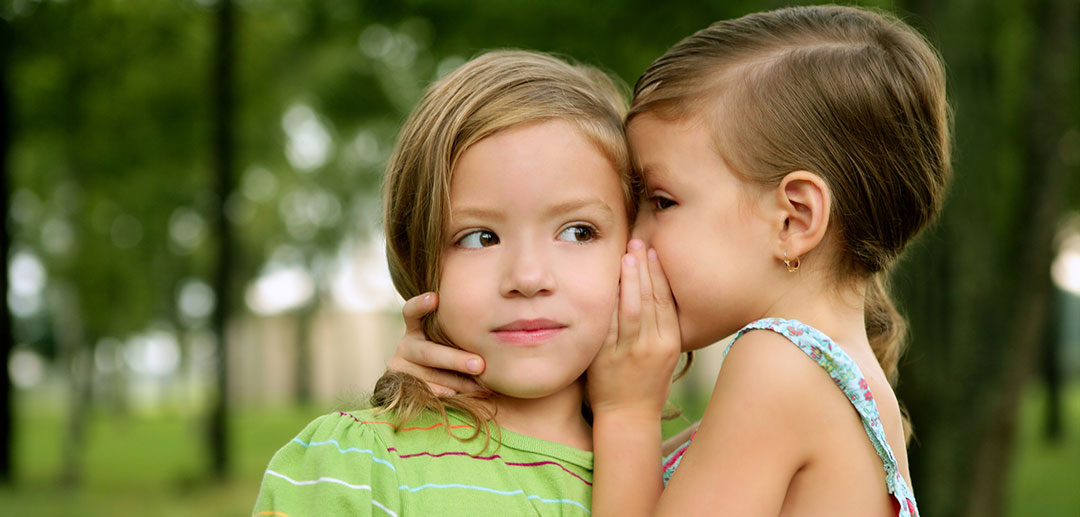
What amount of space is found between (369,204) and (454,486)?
2715 centimetres

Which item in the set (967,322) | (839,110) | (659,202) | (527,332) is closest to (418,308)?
(527,332)

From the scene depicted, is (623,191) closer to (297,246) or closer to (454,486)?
(454,486)

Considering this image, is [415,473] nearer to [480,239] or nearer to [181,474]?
[480,239]

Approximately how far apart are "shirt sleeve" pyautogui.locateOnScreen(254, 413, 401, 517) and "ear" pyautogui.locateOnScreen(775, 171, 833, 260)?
97 centimetres

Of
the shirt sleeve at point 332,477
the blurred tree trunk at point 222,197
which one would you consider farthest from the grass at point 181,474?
the shirt sleeve at point 332,477

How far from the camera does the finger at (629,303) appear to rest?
7.23 ft

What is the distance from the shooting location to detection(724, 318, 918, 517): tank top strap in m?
2.00

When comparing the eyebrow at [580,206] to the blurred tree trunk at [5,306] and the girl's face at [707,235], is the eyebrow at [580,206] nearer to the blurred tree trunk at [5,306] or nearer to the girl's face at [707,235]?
the girl's face at [707,235]

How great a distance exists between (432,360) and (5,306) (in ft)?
44.2

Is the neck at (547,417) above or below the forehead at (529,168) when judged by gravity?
below

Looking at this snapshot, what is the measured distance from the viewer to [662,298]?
7.40 feet

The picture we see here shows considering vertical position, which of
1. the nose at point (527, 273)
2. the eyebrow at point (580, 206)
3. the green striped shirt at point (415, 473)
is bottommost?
the green striped shirt at point (415, 473)

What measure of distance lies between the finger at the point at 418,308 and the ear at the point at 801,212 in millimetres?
768

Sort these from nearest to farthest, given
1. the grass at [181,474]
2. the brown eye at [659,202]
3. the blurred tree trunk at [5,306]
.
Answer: the brown eye at [659,202]
the grass at [181,474]
the blurred tree trunk at [5,306]
